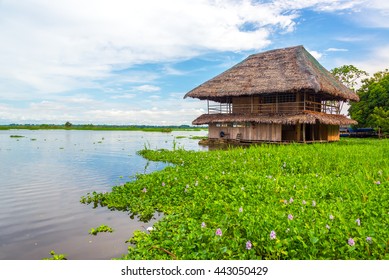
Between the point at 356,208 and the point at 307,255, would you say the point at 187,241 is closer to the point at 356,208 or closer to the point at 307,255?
the point at 307,255

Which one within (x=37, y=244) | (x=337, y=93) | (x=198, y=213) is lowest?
(x=37, y=244)

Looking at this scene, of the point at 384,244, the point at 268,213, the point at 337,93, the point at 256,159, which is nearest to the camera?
the point at 384,244

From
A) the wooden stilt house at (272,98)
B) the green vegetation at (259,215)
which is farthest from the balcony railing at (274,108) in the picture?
the green vegetation at (259,215)

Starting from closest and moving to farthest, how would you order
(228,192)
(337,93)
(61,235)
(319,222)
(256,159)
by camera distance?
(319,222), (61,235), (228,192), (256,159), (337,93)

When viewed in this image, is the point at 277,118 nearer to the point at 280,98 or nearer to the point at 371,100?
the point at 280,98

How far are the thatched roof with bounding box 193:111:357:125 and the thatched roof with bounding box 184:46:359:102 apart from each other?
64.4 inches

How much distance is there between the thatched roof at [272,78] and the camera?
2061 cm

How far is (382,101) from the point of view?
1262 inches

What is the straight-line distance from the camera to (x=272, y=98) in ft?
77.0

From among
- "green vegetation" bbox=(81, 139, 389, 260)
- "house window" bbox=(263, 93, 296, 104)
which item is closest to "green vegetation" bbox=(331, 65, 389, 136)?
"house window" bbox=(263, 93, 296, 104)

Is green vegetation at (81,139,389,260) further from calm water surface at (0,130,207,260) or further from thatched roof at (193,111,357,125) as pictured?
thatched roof at (193,111,357,125)

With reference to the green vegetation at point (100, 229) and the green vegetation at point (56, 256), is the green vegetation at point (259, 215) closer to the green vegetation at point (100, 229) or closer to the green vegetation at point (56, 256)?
the green vegetation at point (100, 229)

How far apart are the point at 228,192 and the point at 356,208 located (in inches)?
95.2
